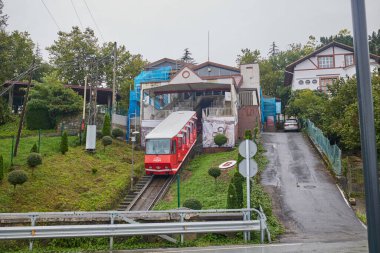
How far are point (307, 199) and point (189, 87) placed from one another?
19.8 meters

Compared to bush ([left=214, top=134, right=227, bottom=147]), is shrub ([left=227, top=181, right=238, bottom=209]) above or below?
below

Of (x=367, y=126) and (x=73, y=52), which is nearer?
(x=367, y=126)

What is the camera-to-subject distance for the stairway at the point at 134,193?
20.3 m

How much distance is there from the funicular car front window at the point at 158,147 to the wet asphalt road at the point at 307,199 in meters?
6.68

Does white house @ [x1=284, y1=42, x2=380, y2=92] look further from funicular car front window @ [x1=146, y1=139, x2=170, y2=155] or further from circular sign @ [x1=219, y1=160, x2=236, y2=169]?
funicular car front window @ [x1=146, y1=139, x2=170, y2=155]

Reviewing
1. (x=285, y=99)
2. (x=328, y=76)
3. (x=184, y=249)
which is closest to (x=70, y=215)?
(x=184, y=249)

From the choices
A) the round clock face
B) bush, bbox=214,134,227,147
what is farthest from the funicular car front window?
the round clock face

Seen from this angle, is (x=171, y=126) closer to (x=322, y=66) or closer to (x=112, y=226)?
(x=112, y=226)

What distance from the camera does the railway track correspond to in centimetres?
2010

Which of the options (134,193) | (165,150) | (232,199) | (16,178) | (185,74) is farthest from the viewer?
(185,74)

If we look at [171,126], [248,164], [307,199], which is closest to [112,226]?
→ [248,164]

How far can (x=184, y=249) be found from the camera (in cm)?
970

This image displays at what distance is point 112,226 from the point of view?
952cm

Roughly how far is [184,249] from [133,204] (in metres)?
10.9
